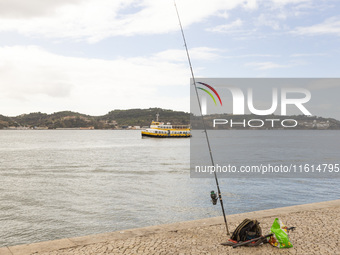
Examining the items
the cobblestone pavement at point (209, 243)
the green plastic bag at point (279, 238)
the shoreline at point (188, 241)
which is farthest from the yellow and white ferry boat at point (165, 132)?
the green plastic bag at point (279, 238)

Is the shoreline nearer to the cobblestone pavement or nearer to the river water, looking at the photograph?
the cobblestone pavement

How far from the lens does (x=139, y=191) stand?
22.1m


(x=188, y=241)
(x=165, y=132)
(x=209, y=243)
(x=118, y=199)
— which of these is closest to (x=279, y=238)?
(x=209, y=243)

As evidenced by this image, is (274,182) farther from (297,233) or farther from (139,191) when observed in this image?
(297,233)

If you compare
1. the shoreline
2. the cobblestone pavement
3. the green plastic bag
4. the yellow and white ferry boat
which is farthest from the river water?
the yellow and white ferry boat

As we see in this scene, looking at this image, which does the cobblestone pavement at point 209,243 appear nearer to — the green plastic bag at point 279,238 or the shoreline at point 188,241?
the shoreline at point 188,241

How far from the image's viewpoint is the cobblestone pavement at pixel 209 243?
7199mm

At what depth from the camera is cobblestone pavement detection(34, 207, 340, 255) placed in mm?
7199

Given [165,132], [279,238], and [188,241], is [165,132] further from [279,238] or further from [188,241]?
[279,238]

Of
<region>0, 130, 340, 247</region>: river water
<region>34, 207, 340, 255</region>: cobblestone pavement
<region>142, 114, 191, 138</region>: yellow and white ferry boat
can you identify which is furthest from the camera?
<region>142, 114, 191, 138</region>: yellow and white ferry boat

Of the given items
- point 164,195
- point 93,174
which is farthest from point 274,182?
point 93,174

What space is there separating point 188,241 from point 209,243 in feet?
1.54

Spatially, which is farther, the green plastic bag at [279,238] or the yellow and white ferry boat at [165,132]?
the yellow and white ferry boat at [165,132]

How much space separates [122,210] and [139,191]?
5432 millimetres
